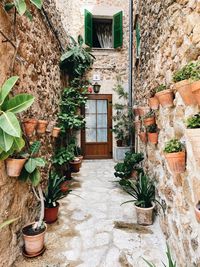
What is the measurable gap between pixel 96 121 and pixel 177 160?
191 inches

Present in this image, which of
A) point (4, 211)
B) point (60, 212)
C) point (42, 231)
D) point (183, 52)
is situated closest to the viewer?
point (183, 52)

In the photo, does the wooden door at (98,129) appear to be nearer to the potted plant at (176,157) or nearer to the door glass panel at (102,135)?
the door glass panel at (102,135)

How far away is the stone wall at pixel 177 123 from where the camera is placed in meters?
1.41

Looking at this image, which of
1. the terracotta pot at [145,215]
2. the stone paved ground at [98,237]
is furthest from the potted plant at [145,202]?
the stone paved ground at [98,237]

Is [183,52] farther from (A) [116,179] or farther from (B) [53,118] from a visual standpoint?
(A) [116,179]

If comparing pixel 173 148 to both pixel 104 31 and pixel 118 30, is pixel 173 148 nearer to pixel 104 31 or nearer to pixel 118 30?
pixel 118 30

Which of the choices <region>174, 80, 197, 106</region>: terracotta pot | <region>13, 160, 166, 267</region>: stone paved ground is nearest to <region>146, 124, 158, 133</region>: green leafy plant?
<region>13, 160, 166, 267</region>: stone paved ground

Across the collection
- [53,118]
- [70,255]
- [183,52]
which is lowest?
[70,255]

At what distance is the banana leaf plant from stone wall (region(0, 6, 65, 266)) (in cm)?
27

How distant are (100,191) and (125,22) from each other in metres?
5.30

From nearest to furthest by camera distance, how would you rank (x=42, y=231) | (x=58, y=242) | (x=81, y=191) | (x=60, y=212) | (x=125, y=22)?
(x=42, y=231), (x=58, y=242), (x=60, y=212), (x=81, y=191), (x=125, y=22)

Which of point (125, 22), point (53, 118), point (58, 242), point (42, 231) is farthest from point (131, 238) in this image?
point (125, 22)

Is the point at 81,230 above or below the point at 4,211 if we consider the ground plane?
below

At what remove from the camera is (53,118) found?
3.65 m
